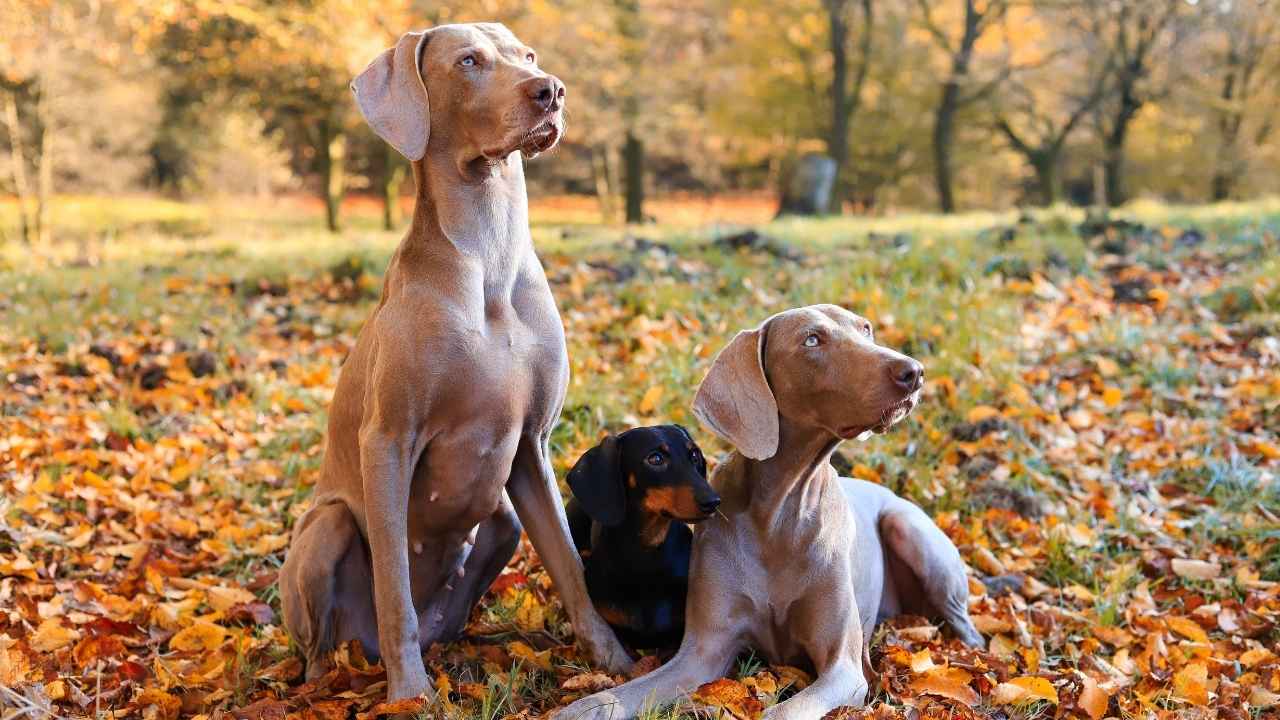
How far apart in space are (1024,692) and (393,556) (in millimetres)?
2068

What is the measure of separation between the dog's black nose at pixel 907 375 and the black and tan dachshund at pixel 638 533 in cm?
77

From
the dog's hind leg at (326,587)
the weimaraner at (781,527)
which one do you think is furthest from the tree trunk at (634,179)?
the weimaraner at (781,527)

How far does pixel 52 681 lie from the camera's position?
368cm

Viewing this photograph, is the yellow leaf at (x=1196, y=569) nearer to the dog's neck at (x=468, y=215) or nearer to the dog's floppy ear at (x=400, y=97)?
the dog's neck at (x=468, y=215)

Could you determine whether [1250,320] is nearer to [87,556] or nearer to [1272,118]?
[87,556]

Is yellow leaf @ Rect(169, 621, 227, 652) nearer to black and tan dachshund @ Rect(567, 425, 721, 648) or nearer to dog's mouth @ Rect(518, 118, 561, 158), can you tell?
black and tan dachshund @ Rect(567, 425, 721, 648)

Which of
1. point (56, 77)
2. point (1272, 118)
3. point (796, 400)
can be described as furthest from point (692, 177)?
point (796, 400)

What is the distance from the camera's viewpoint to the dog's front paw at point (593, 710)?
129 inches

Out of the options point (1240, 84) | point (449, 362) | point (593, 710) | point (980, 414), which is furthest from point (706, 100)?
point (593, 710)

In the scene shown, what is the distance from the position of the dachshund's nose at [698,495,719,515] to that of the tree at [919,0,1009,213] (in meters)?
19.8

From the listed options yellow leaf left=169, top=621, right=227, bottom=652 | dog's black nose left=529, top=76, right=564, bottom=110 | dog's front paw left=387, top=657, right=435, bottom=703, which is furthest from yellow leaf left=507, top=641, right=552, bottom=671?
dog's black nose left=529, top=76, right=564, bottom=110

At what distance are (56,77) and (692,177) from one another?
805 inches

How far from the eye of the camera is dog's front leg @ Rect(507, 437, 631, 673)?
12.2ft

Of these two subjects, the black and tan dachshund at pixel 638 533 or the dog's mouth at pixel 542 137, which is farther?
the black and tan dachshund at pixel 638 533
